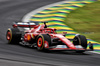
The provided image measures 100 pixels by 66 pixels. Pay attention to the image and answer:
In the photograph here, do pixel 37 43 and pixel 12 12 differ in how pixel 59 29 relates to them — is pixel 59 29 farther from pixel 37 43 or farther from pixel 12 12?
pixel 12 12

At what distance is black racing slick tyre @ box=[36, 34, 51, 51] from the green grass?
4052 mm

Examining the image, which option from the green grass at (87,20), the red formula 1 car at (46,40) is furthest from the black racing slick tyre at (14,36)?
the green grass at (87,20)

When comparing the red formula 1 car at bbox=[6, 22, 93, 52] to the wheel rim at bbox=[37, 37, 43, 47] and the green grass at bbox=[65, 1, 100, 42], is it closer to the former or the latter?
the wheel rim at bbox=[37, 37, 43, 47]

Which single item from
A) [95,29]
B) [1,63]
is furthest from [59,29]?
[1,63]

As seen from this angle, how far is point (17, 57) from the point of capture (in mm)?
10406

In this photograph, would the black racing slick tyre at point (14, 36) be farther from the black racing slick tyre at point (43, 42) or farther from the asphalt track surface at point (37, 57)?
the black racing slick tyre at point (43, 42)

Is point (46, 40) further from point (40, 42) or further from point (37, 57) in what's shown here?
point (37, 57)

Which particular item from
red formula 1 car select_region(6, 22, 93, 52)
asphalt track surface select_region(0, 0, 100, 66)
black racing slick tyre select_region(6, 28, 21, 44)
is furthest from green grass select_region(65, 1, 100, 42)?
asphalt track surface select_region(0, 0, 100, 66)

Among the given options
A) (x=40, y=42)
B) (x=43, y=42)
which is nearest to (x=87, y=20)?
(x=40, y=42)

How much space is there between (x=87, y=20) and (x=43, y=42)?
26.7ft

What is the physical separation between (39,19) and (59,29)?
286 centimetres

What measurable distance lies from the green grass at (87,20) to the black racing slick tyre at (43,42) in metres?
4.05

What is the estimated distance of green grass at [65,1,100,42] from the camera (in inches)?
656

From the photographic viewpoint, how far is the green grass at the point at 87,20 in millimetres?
16656
